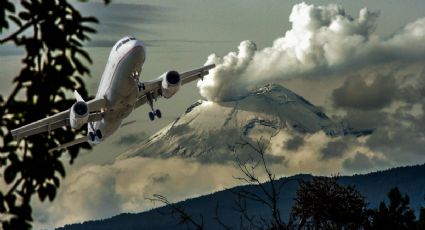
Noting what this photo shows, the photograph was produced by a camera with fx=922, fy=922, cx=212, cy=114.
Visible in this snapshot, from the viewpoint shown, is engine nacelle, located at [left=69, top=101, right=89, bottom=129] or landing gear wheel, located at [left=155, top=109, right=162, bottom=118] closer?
engine nacelle, located at [left=69, top=101, right=89, bottom=129]

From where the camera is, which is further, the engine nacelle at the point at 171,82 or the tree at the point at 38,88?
the engine nacelle at the point at 171,82

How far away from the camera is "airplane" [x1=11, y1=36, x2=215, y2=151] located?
7412cm

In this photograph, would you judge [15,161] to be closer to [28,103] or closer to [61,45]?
[28,103]

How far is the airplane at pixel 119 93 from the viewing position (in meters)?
74.1

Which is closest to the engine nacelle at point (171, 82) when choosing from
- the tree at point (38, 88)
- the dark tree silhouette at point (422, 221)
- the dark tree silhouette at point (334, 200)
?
the dark tree silhouette at point (422, 221)

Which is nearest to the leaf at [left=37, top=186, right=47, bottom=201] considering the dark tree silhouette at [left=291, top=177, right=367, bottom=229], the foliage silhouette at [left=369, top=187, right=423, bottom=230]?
the dark tree silhouette at [left=291, top=177, right=367, bottom=229]

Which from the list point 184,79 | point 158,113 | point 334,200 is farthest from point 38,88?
point 184,79

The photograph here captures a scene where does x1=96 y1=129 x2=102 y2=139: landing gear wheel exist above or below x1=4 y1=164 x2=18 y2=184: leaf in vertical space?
above

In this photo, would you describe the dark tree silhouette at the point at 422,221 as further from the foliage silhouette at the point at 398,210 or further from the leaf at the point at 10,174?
the leaf at the point at 10,174

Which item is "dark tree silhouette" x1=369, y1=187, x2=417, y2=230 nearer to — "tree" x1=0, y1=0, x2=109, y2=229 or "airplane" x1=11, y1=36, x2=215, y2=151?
"airplane" x1=11, y1=36, x2=215, y2=151

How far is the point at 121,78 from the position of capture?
74438 mm

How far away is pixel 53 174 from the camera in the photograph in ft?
43.0

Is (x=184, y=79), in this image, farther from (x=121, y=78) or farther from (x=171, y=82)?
(x=121, y=78)

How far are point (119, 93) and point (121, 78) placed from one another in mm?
2237
